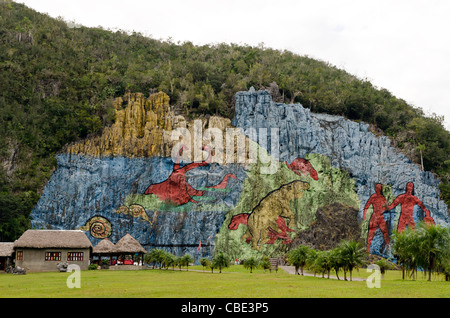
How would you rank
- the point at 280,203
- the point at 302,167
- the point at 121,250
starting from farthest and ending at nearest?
the point at 302,167 → the point at 280,203 → the point at 121,250

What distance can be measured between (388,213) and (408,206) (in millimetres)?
2537

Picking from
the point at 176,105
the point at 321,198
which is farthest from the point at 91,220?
the point at 321,198

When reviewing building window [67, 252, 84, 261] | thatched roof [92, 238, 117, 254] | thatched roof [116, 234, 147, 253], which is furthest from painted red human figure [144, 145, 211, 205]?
building window [67, 252, 84, 261]

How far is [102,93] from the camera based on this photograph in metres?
63.2

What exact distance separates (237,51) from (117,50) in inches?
828

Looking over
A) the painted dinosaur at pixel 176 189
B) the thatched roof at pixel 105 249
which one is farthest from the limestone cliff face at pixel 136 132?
the thatched roof at pixel 105 249

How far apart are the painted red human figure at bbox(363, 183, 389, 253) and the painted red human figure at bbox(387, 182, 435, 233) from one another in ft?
3.32

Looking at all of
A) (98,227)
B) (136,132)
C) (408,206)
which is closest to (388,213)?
(408,206)

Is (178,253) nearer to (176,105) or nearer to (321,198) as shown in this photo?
(321,198)

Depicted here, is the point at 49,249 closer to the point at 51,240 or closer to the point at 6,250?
the point at 51,240

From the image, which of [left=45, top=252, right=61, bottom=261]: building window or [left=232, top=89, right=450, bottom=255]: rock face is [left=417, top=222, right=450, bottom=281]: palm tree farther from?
[left=45, top=252, right=61, bottom=261]: building window

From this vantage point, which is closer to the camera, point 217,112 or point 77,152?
point 77,152

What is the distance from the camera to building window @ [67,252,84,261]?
133 feet
